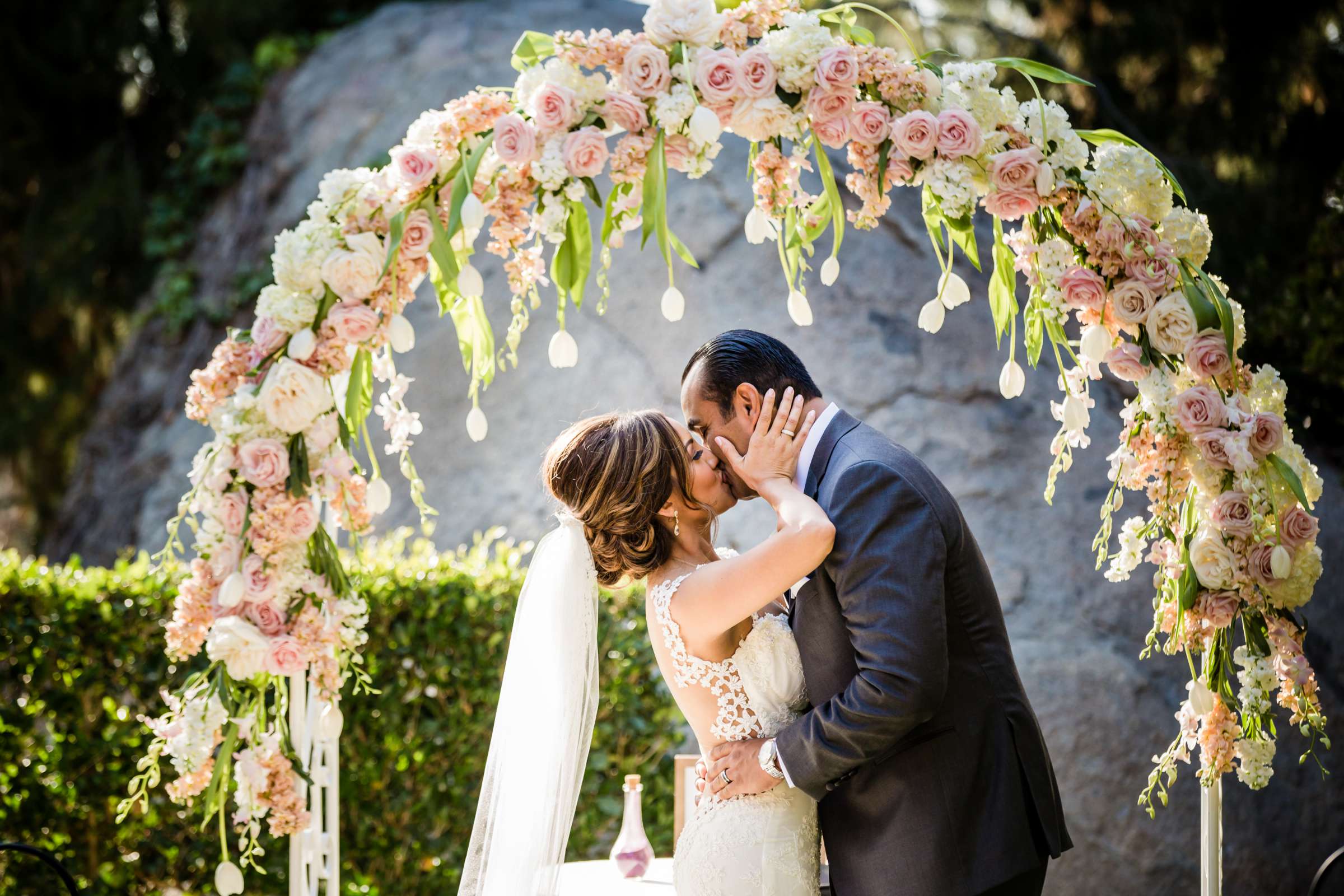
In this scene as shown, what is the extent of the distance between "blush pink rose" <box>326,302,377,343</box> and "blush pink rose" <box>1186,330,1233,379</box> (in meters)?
2.17

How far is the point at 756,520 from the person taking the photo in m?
5.91

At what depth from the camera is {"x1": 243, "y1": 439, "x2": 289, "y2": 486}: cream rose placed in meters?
2.61

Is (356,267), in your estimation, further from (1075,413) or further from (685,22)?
(1075,413)

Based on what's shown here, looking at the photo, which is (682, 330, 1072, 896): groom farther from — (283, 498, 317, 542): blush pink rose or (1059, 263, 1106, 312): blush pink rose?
(283, 498, 317, 542): blush pink rose

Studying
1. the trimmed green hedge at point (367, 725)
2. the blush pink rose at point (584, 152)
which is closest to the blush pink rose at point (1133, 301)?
the blush pink rose at point (584, 152)

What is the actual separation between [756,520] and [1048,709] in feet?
5.70

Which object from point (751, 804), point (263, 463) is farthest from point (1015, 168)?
point (263, 463)

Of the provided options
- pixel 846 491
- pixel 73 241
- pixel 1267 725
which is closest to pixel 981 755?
pixel 846 491

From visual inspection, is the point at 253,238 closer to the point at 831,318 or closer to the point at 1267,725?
the point at 831,318

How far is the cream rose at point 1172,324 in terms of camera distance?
117 inches

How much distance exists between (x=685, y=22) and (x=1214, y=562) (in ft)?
6.63

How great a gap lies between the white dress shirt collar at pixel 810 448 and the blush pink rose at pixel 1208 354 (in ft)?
3.25

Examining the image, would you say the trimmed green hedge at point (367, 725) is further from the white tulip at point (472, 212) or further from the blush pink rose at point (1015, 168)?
the blush pink rose at point (1015, 168)

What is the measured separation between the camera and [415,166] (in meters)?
2.74
